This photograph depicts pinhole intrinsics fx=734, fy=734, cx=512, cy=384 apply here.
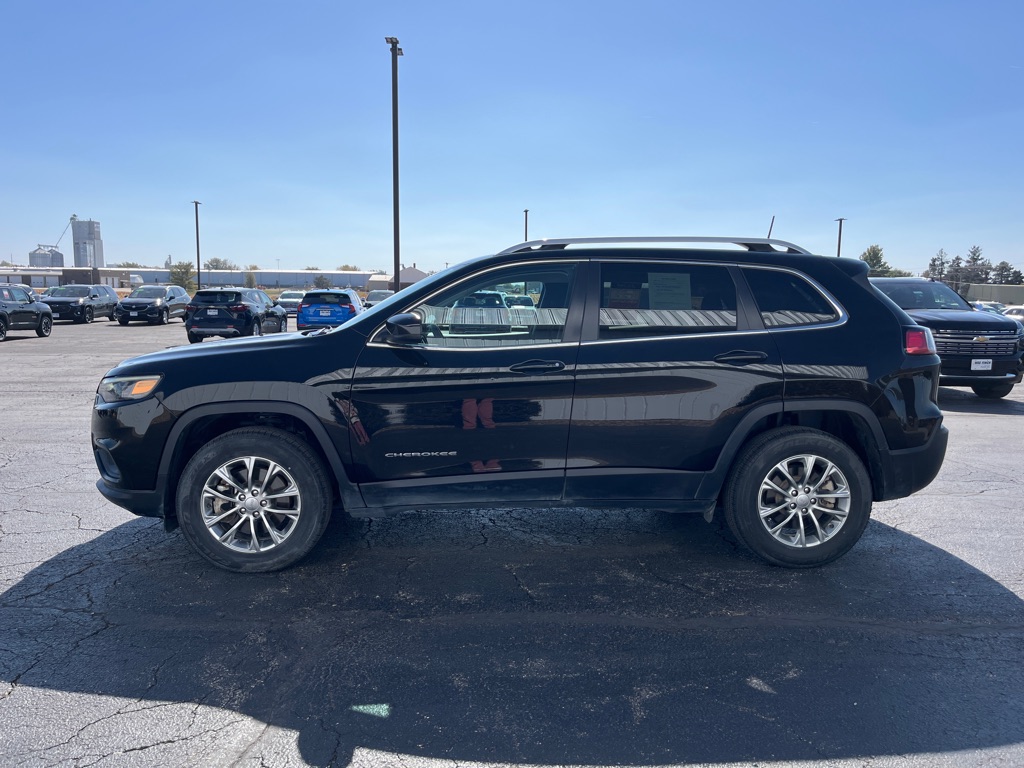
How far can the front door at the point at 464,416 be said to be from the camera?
408cm

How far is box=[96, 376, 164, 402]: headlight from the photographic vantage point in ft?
13.5

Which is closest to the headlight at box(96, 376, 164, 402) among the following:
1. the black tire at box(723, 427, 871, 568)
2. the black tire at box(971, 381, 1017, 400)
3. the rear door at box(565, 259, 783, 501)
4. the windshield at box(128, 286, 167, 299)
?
the rear door at box(565, 259, 783, 501)

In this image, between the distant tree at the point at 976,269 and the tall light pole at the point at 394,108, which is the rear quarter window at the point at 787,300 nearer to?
the tall light pole at the point at 394,108

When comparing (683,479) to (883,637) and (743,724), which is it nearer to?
(883,637)

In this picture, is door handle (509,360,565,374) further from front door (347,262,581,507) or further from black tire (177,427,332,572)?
black tire (177,427,332,572)

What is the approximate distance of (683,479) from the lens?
167 inches

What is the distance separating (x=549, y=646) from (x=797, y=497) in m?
1.81

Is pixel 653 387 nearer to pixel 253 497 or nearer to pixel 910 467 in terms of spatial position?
pixel 910 467

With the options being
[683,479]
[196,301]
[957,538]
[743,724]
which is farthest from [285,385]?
[196,301]

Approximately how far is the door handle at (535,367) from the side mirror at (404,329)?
560 mm

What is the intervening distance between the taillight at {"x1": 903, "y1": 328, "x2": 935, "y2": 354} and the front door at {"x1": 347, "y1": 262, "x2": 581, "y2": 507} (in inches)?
77.9

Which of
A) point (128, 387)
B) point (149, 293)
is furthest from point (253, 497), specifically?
point (149, 293)

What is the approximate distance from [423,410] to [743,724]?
2.20 m

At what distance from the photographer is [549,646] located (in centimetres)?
341
